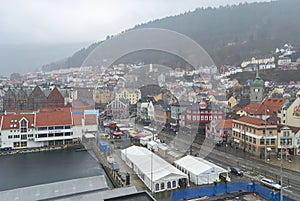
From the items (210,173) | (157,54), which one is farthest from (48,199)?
(157,54)

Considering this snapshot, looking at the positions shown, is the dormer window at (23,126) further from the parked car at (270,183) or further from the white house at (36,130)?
the parked car at (270,183)

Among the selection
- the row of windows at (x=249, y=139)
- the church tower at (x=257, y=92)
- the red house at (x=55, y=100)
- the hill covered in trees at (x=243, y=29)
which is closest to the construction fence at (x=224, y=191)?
the row of windows at (x=249, y=139)

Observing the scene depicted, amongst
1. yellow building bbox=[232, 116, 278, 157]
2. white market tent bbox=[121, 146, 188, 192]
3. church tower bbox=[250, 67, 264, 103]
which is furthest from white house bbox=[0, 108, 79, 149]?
church tower bbox=[250, 67, 264, 103]

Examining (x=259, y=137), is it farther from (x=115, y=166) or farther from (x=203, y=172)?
(x=115, y=166)

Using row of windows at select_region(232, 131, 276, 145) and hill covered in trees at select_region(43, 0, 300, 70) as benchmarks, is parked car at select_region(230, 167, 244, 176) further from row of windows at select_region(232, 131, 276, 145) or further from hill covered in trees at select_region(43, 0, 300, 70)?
hill covered in trees at select_region(43, 0, 300, 70)

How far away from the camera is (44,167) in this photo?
5590 mm

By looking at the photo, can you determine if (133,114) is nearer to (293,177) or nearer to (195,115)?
(195,115)

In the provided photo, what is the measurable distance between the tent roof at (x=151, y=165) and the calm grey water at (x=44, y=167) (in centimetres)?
71

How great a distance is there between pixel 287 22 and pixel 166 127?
2841 cm

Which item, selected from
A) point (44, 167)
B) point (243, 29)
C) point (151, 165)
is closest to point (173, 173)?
point (151, 165)

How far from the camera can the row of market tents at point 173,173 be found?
391 cm

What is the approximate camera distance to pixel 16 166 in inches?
225

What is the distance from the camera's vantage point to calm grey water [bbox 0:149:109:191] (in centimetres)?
487

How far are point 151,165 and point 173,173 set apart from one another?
1.51 ft
